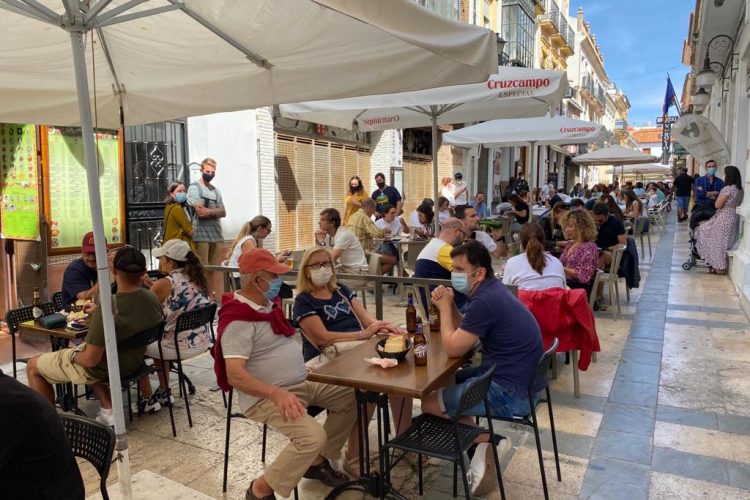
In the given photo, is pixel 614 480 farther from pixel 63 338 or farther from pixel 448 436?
pixel 63 338

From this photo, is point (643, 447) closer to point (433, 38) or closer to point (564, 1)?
point (433, 38)

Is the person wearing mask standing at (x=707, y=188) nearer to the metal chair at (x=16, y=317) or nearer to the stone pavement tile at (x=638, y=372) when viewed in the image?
the stone pavement tile at (x=638, y=372)

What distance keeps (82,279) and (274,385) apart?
2.56m

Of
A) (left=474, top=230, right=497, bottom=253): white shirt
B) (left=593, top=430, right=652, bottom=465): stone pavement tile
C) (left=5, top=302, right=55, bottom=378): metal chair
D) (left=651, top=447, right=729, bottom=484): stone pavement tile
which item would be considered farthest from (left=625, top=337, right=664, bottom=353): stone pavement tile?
(left=5, top=302, right=55, bottom=378): metal chair

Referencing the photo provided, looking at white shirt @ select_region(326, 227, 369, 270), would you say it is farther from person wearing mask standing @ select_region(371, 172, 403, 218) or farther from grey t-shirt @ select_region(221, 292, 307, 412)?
person wearing mask standing @ select_region(371, 172, 403, 218)

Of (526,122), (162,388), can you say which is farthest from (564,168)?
(162,388)

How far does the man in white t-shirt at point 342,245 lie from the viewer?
22.2ft

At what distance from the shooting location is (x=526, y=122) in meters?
10.4

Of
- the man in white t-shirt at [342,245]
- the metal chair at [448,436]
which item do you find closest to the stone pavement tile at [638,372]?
the metal chair at [448,436]

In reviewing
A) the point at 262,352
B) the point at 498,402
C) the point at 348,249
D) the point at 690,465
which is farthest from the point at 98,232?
the point at 348,249

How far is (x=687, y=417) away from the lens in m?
4.41

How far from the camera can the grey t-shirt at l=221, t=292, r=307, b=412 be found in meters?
3.02

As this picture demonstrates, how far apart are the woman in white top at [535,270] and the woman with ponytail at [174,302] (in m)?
2.66

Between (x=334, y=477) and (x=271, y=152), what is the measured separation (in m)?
8.56
